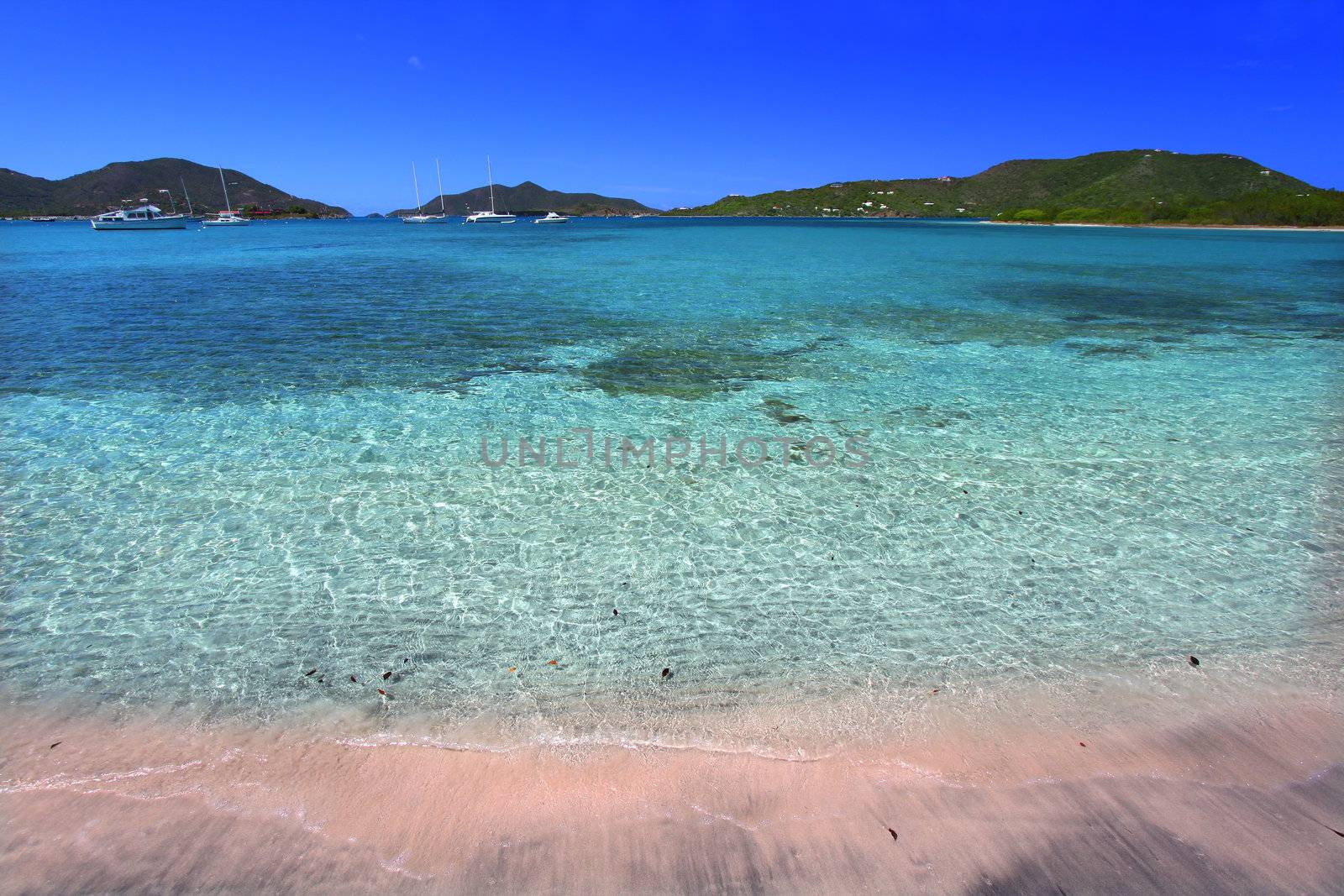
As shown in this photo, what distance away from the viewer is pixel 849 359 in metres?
14.3

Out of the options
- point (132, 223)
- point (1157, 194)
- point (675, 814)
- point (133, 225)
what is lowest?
point (675, 814)

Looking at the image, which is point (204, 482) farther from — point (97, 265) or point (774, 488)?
point (97, 265)

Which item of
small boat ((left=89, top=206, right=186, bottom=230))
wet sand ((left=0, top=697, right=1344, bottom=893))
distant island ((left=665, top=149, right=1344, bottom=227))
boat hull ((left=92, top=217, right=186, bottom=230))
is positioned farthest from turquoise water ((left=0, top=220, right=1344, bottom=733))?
distant island ((left=665, top=149, right=1344, bottom=227))

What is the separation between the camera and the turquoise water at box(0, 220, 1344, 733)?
5055mm

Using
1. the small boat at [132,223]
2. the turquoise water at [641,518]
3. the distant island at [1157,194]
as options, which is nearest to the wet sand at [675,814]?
the turquoise water at [641,518]

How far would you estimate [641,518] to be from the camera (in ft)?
24.2

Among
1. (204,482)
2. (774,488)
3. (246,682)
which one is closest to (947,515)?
(774,488)

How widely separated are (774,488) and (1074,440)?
5153 mm

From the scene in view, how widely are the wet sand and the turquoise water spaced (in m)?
0.54

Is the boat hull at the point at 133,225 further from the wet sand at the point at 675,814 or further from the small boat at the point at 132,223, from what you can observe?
the wet sand at the point at 675,814

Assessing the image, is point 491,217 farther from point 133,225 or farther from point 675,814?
point 675,814

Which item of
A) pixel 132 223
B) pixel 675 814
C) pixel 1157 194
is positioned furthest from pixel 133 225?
pixel 1157 194

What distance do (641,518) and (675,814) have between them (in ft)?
12.9

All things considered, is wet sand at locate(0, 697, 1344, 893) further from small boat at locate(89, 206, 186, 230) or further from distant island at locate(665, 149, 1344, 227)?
distant island at locate(665, 149, 1344, 227)
